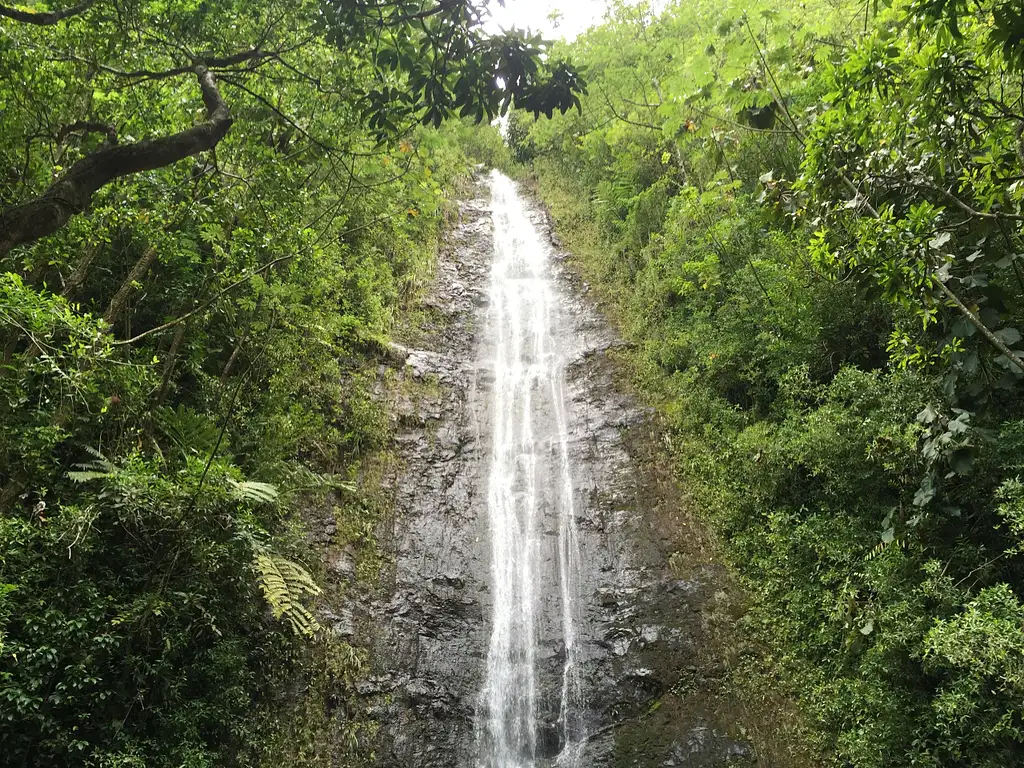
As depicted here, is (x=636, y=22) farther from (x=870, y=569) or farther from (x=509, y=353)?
(x=870, y=569)

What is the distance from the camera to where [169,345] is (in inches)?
345

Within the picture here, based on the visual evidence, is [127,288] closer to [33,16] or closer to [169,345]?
[169,345]

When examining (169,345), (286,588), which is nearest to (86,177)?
(286,588)

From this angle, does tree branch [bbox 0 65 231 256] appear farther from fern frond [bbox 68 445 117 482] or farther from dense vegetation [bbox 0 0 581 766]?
fern frond [bbox 68 445 117 482]

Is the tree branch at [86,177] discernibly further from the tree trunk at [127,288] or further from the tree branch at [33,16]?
the tree trunk at [127,288]

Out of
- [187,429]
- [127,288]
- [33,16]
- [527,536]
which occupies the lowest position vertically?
[527,536]

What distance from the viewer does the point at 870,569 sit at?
6.89m

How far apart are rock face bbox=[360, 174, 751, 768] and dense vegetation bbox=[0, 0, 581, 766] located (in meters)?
1.01

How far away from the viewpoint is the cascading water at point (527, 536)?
26.9 ft

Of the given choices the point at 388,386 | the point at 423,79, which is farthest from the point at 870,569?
the point at 388,386

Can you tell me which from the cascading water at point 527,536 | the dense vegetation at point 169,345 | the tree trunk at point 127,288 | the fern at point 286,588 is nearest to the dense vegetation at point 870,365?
the cascading water at point 527,536

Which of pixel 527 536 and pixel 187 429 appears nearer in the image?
pixel 187 429

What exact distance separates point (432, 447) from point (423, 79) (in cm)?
834

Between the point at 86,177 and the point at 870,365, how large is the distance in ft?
30.9
